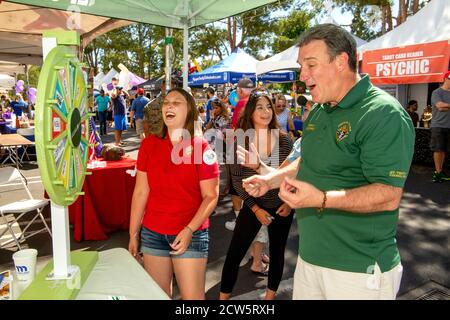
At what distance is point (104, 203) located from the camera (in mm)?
4449

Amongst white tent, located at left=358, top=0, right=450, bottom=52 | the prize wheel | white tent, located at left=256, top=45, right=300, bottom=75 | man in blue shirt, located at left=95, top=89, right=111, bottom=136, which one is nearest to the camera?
the prize wheel

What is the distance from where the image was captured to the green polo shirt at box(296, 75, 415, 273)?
4.45 ft

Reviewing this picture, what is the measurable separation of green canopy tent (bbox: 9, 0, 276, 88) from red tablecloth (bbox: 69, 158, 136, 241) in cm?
146

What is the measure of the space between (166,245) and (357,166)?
45.7 inches

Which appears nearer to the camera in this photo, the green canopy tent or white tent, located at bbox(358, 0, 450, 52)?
the green canopy tent

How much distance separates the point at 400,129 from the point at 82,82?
4.12 ft

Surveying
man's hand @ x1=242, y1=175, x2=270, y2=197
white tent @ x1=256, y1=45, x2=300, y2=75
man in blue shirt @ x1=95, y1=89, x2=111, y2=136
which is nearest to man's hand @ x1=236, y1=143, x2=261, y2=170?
man's hand @ x1=242, y1=175, x2=270, y2=197

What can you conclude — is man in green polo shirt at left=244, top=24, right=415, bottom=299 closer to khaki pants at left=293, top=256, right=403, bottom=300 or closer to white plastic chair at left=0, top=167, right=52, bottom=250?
khaki pants at left=293, top=256, right=403, bottom=300

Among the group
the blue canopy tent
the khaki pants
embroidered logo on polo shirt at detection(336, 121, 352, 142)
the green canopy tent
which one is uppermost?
the blue canopy tent

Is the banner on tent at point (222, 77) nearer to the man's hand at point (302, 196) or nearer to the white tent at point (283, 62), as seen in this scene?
the white tent at point (283, 62)

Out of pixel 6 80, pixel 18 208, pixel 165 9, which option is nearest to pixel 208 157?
pixel 165 9

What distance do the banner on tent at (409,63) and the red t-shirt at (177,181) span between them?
568 cm

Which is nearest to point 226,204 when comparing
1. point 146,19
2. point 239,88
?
point 239,88

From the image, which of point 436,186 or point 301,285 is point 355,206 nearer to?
point 301,285
